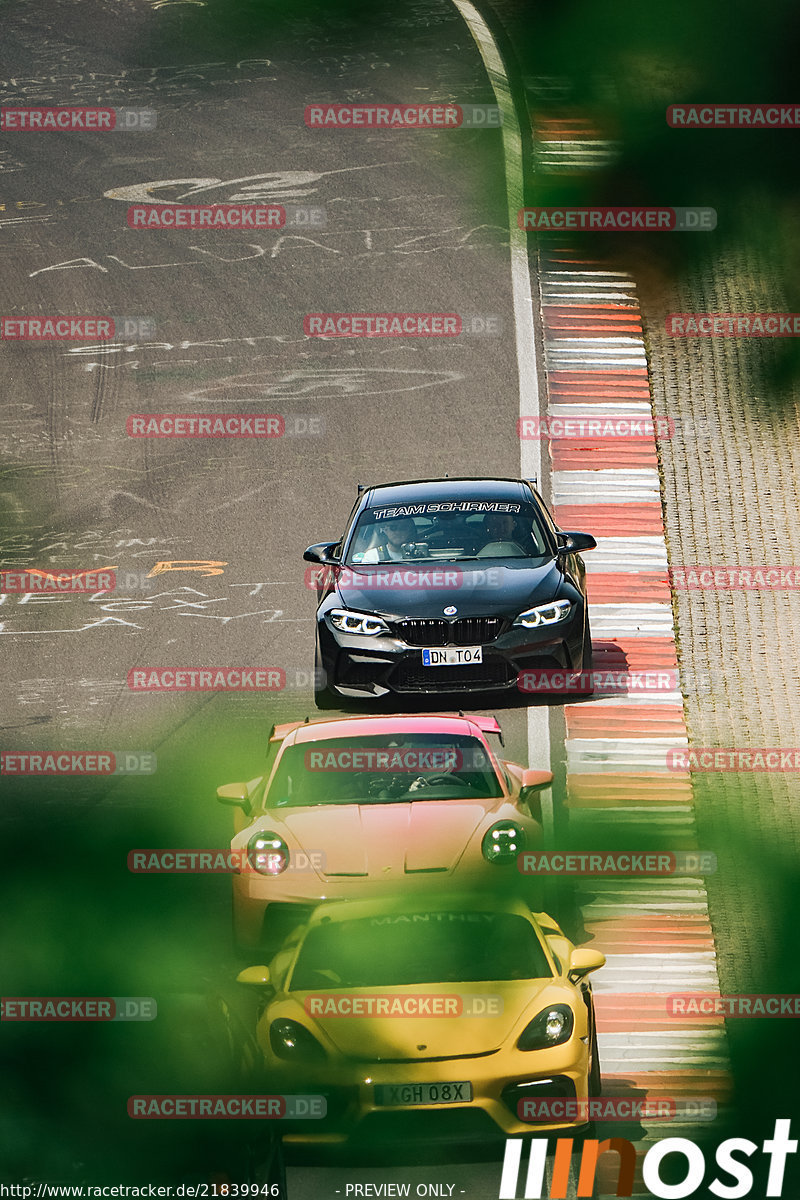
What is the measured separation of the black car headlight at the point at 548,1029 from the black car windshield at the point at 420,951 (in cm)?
24

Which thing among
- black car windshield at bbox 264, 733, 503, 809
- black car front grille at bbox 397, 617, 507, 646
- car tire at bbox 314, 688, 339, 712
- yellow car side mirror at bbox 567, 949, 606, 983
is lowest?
yellow car side mirror at bbox 567, 949, 606, 983

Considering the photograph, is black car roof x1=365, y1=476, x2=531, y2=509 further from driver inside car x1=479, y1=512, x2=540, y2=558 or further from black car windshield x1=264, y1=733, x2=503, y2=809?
black car windshield x1=264, y1=733, x2=503, y2=809

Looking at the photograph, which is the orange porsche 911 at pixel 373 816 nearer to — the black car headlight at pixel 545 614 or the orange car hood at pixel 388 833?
the orange car hood at pixel 388 833

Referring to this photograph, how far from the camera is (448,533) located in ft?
46.9

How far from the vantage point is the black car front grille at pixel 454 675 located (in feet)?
42.4

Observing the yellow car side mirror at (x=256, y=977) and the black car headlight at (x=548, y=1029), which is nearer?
the black car headlight at (x=548, y=1029)

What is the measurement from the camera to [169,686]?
15.3 metres

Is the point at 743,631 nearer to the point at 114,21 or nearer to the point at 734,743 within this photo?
the point at 734,743

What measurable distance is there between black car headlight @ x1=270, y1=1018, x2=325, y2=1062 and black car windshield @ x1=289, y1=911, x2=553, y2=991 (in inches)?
9.7

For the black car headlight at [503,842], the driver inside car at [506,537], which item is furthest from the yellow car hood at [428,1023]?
the driver inside car at [506,537]

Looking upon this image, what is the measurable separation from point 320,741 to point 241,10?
2260cm

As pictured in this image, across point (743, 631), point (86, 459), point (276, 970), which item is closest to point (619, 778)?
point (743, 631)

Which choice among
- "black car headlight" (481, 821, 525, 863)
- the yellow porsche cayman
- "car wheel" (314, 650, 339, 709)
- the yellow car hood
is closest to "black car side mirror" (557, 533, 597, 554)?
"car wheel" (314, 650, 339, 709)

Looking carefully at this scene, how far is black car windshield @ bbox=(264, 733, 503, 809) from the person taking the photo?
1077 centimetres
